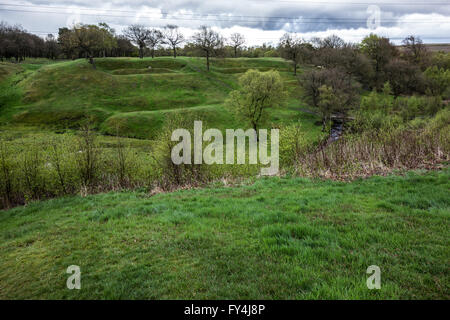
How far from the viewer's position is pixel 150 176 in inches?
666

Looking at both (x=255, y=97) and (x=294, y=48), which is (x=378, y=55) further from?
(x=255, y=97)

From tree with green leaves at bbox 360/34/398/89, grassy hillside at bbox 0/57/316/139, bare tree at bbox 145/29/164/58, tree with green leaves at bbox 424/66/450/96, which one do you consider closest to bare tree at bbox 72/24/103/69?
grassy hillside at bbox 0/57/316/139

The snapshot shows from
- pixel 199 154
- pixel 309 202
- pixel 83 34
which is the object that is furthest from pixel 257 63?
pixel 309 202

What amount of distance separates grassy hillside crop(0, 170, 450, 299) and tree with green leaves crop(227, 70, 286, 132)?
4090 cm

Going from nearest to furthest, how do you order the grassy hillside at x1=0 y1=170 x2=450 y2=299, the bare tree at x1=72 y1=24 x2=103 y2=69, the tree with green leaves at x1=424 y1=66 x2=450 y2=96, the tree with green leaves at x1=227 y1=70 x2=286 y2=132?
1. the grassy hillside at x1=0 y1=170 x2=450 y2=299
2. the tree with green leaves at x1=227 y1=70 x2=286 y2=132
3. the tree with green leaves at x1=424 y1=66 x2=450 y2=96
4. the bare tree at x1=72 y1=24 x2=103 y2=69

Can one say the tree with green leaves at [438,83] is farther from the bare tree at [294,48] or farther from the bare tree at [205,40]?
the bare tree at [205,40]

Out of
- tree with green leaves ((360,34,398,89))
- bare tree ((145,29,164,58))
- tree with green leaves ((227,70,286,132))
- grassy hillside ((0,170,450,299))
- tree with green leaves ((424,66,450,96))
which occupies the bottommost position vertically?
grassy hillside ((0,170,450,299))

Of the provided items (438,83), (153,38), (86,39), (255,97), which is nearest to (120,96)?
(86,39)

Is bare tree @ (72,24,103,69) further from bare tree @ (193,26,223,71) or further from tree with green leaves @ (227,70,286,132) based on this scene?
tree with green leaves @ (227,70,286,132)

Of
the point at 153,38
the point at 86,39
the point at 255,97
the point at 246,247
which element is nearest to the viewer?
the point at 246,247

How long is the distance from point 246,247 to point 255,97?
4649 centimetres

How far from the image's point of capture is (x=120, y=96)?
63500 mm

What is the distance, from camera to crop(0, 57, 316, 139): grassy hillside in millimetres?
50812

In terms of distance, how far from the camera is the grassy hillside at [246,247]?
460cm
